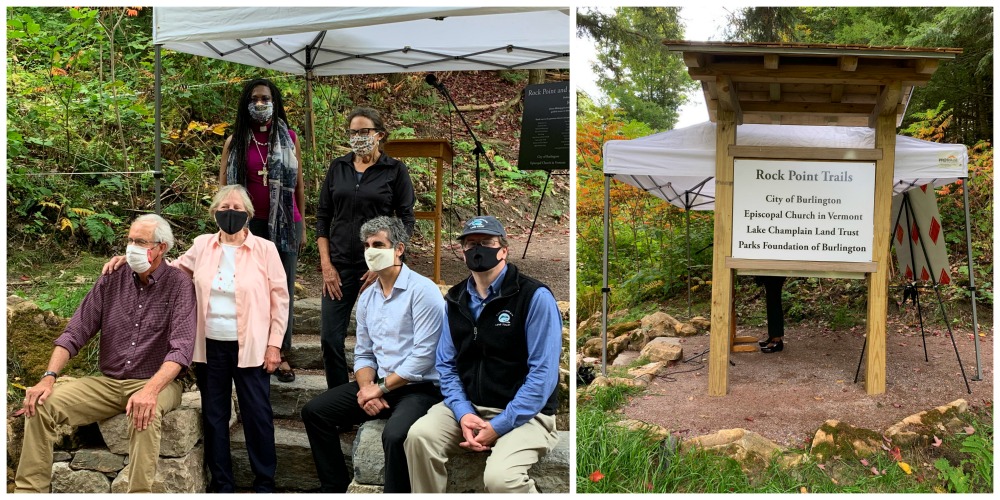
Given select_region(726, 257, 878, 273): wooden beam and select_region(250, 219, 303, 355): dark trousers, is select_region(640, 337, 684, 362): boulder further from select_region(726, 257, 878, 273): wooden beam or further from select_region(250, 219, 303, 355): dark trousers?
select_region(250, 219, 303, 355): dark trousers

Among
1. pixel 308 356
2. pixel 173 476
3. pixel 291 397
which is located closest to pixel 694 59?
pixel 308 356

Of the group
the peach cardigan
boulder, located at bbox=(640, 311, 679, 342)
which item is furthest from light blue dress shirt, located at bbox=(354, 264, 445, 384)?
boulder, located at bbox=(640, 311, 679, 342)

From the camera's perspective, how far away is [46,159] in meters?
8.23

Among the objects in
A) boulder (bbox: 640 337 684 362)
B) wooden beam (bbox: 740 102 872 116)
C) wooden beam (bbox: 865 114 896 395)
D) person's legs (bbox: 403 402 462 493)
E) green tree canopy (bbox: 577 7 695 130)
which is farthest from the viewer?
green tree canopy (bbox: 577 7 695 130)

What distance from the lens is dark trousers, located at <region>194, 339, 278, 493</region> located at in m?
4.35

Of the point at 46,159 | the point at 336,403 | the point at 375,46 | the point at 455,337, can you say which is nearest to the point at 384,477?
the point at 336,403

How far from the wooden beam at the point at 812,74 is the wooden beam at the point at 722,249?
19.7 inches

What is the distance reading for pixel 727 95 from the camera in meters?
5.62

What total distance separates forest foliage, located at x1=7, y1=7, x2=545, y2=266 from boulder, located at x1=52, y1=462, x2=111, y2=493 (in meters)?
3.22

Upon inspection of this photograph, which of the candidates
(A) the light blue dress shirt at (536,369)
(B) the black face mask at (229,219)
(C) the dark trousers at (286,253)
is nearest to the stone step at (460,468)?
(A) the light blue dress shirt at (536,369)

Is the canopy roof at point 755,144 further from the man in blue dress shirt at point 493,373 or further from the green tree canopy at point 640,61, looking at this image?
the green tree canopy at point 640,61

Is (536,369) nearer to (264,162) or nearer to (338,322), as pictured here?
(338,322)

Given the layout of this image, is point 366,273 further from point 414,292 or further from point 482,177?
point 482,177

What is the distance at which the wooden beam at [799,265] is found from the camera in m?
5.92
